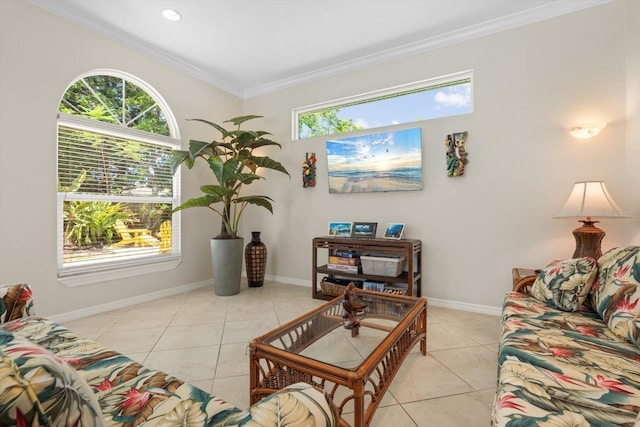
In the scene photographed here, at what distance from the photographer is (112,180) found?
298cm

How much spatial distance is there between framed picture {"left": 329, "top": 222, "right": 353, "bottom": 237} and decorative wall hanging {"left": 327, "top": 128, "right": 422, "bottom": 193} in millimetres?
401

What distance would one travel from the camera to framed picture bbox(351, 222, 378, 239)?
10.5 ft

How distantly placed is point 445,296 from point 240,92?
152 inches

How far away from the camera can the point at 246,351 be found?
197 centimetres

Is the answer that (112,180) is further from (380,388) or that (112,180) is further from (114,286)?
(380,388)

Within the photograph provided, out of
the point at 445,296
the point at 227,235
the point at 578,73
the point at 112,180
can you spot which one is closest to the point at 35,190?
the point at 112,180

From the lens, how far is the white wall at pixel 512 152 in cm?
235

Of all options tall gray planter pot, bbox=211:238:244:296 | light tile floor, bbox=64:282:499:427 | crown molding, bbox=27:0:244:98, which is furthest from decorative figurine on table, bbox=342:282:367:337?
crown molding, bbox=27:0:244:98

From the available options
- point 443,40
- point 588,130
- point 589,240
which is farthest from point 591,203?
point 443,40

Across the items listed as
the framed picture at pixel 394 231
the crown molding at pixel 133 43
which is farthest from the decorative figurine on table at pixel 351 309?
the crown molding at pixel 133 43

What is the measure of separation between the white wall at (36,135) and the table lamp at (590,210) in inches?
162

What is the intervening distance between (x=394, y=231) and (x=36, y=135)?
132 inches

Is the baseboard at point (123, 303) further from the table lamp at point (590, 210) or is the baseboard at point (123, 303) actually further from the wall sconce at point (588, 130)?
the wall sconce at point (588, 130)

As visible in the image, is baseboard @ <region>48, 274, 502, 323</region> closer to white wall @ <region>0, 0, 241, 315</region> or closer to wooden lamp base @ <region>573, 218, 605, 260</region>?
white wall @ <region>0, 0, 241, 315</region>
